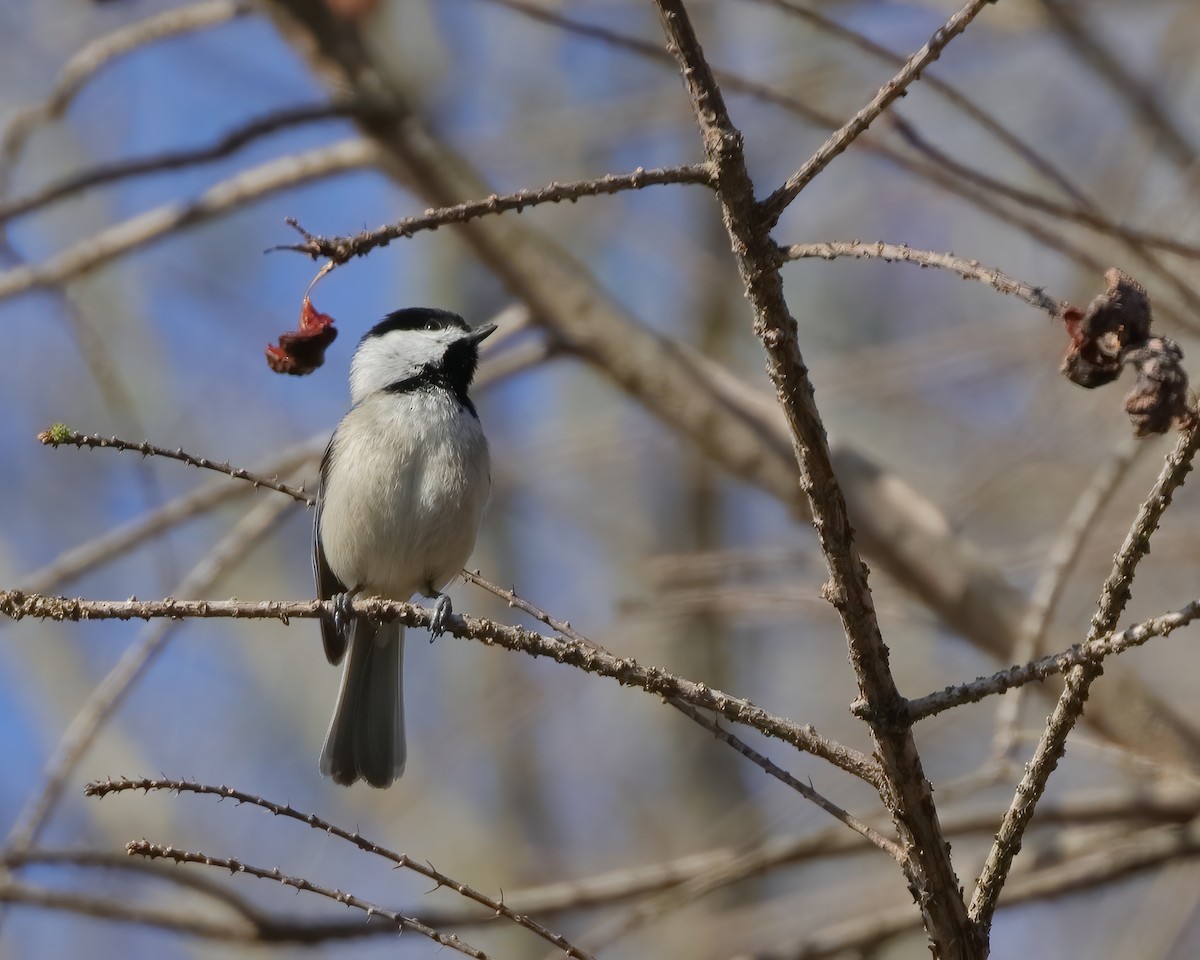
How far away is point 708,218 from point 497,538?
234 cm

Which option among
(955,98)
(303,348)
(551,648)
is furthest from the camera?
(955,98)

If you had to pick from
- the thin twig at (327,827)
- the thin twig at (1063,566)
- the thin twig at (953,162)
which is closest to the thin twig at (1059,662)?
the thin twig at (327,827)

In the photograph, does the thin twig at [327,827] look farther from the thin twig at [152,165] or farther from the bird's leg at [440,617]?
the thin twig at [152,165]

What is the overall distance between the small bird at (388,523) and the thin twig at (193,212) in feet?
2.29

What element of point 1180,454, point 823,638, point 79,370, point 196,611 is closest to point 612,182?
point 1180,454

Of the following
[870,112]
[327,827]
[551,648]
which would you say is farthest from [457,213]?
[327,827]

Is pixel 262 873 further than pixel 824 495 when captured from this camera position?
Yes

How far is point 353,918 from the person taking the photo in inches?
116

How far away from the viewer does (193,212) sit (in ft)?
12.0

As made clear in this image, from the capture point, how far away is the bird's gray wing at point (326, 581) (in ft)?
11.2

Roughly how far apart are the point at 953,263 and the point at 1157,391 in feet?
0.69

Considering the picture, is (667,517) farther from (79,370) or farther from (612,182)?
(612,182)

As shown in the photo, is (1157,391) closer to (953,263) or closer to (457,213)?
(953,263)

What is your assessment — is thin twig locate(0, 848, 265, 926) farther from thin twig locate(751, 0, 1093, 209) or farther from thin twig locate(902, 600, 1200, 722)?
thin twig locate(751, 0, 1093, 209)
